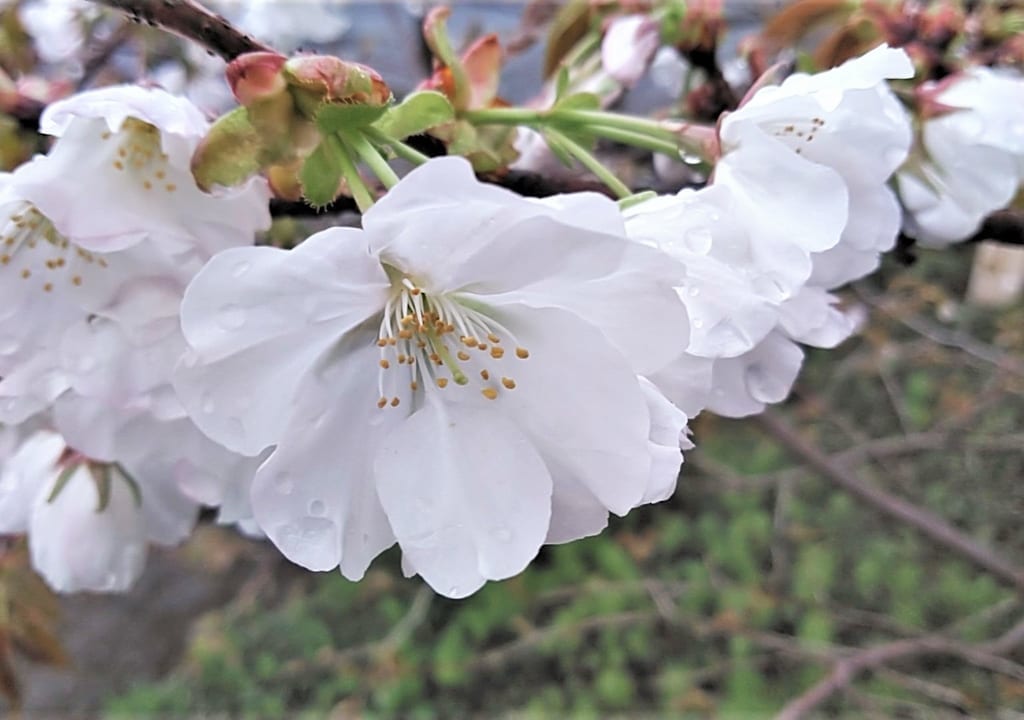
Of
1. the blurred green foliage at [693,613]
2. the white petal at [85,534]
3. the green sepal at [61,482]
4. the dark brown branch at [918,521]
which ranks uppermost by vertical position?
the green sepal at [61,482]

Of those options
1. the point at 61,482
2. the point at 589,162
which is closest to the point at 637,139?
the point at 589,162

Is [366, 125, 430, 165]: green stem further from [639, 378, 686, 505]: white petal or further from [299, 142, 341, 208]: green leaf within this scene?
[639, 378, 686, 505]: white petal

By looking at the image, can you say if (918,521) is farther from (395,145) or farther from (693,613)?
(395,145)

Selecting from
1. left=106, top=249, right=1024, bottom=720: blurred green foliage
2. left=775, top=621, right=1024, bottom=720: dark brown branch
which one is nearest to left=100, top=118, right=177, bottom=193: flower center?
left=775, top=621, right=1024, bottom=720: dark brown branch

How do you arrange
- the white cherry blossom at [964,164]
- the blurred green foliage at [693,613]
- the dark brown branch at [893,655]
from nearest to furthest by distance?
1. the white cherry blossom at [964,164]
2. the dark brown branch at [893,655]
3. the blurred green foliage at [693,613]

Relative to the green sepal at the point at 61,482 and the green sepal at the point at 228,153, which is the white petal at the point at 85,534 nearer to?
the green sepal at the point at 61,482

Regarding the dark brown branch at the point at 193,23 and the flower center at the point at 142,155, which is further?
the flower center at the point at 142,155

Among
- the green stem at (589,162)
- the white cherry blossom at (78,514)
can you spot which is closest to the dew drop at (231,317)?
the green stem at (589,162)
